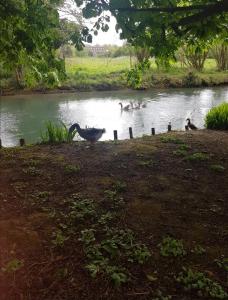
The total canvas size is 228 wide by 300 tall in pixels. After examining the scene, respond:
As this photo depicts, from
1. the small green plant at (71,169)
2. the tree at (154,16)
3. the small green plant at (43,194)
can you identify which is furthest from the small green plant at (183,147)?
the small green plant at (43,194)

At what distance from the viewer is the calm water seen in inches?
685

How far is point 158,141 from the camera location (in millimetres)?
9391

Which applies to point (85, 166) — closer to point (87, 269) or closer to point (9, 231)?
point (9, 231)

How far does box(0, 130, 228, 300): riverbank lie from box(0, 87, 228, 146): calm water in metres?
8.13

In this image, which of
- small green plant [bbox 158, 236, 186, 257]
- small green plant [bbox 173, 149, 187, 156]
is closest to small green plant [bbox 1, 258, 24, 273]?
small green plant [bbox 158, 236, 186, 257]

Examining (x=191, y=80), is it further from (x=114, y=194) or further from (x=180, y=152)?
(x=114, y=194)

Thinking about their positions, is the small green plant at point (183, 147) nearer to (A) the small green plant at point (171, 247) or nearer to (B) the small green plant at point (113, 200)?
(B) the small green plant at point (113, 200)

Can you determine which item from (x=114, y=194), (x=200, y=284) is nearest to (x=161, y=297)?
(x=200, y=284)

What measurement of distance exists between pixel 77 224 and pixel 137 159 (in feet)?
10.1

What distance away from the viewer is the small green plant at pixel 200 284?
3.71 m

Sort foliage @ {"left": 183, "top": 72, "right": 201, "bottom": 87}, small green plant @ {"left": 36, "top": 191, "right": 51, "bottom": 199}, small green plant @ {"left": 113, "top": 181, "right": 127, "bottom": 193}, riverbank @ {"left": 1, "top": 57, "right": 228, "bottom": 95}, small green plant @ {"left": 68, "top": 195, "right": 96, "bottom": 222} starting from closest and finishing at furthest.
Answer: small green plant @ {"left": 68, "top": 195, "right": 96, "bottom": 222} < small green plant @ {"left": 36, "top": 191, "right": 51, "bottom": 199} < small green plant @ {"left": 113, "top": 181, "right": 127, "bottom": 193} < riverbank @ {"left": 1, "top": 57, "right": 228, "bottom": 95} < foliage @ {"left": 183, "top": 72, "right": 201, "bottom": 87}

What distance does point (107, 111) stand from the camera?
2236cm

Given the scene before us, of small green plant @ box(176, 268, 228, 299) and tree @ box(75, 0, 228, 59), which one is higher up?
tree @ box(75, 0, 228, 59)

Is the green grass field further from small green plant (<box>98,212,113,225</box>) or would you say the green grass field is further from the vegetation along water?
small green plant (<box>98,212,113,225</box>)
